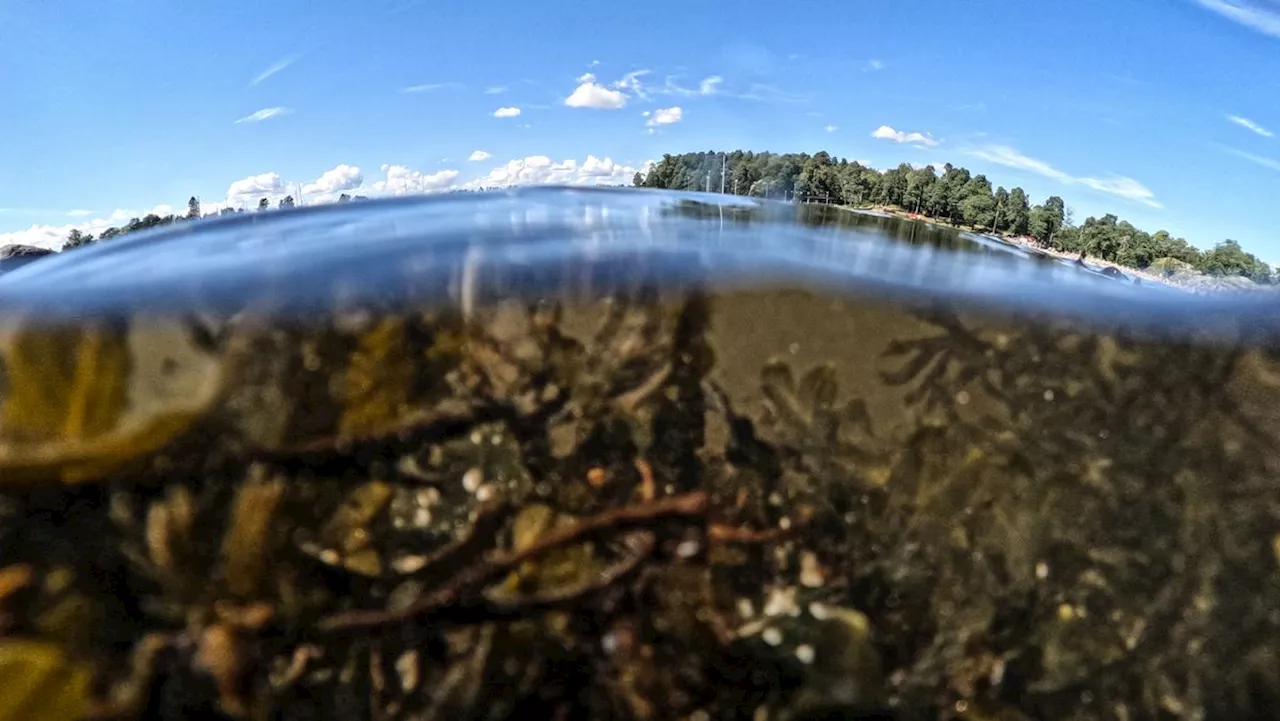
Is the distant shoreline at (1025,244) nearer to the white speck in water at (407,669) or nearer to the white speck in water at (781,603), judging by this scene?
the white speck in water at (781,603)

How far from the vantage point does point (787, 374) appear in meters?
2.99

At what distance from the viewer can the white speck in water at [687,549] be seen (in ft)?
9.10

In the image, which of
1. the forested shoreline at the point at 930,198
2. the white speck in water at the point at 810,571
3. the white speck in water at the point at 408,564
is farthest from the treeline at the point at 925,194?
the white speck in water at the point at 408,564

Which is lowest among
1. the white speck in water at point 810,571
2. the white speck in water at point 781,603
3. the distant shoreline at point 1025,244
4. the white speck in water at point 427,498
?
the white speck in water at point 781,603

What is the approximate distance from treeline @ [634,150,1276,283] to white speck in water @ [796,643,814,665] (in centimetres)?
322

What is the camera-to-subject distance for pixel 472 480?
2.70m

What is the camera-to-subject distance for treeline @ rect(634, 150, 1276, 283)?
4.75 metres

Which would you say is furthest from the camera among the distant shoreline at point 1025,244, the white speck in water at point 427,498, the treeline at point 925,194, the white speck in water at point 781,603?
the treeline at point 925,194

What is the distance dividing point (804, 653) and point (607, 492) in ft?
3.15

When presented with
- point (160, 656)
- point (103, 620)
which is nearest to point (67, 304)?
point (103, 620)

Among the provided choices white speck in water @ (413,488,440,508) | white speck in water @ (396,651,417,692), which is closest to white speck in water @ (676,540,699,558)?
white speck in water @ (413,488,440,508)

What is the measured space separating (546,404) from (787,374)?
0.99m

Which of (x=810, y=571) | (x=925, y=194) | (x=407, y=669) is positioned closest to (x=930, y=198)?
(x=925, y=194)

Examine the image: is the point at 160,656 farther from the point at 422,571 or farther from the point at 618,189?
the point at 618,189
